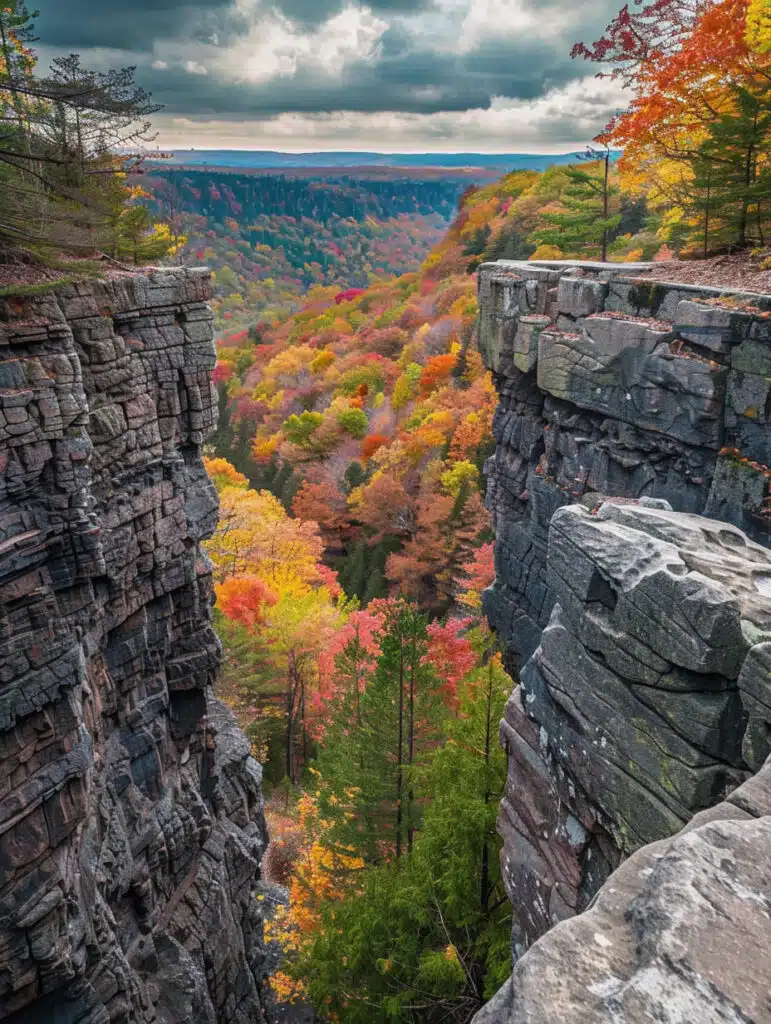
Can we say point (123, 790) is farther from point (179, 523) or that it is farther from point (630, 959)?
point (630, 959)

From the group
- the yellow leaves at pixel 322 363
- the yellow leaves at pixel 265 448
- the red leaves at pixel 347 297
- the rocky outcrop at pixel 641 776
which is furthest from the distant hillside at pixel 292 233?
the rocky outcrop at pixel 641 776

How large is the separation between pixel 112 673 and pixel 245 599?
20531 millimetres

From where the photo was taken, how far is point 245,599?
33.3 m

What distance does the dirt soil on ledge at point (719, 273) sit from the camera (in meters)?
16.7

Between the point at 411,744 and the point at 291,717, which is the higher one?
the point at 411,744

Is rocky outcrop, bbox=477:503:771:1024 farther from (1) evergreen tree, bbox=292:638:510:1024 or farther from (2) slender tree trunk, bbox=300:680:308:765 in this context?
(2) slender tree trunk, bbox=300:680:308:765

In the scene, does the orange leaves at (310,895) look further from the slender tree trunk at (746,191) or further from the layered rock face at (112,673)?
the slender tree trunk at (746,191)

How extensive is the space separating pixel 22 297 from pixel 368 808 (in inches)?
500

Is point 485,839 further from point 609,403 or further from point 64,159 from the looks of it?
point 64,159

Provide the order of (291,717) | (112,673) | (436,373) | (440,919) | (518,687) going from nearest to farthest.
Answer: (518,687) → (440,919) → (112,673) → (291,717) → (436,373)

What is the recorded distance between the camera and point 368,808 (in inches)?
639

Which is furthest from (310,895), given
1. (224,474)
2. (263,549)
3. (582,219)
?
(224,474)

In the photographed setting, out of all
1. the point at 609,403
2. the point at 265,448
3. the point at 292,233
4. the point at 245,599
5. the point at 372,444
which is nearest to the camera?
the point at 609,403

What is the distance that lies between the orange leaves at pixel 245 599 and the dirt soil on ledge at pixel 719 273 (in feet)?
71.9
